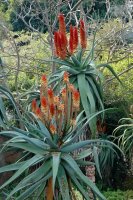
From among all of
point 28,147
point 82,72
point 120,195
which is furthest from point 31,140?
point 120,195

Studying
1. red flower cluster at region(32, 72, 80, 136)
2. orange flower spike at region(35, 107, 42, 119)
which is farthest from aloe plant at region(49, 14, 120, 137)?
orange flower spike at region(35, 107, 42, 119)

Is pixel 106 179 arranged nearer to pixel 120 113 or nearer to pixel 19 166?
pixel 120 113

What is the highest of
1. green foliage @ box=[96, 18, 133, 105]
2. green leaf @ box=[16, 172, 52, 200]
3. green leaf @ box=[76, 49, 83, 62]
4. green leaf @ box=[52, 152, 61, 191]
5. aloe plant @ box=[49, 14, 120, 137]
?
green foliage @ box=[96, 18, 133, 105]

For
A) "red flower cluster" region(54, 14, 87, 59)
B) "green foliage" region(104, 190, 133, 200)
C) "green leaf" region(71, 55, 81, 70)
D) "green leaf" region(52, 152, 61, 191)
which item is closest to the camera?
"green leaf" region(52, 152, 61, 191)

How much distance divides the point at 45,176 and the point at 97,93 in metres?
1.14

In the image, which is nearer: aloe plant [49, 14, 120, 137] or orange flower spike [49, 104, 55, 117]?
orange flower spike [49, 104, 55, 117]

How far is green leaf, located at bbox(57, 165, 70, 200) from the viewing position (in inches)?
124

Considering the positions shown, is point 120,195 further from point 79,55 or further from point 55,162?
point 55,162

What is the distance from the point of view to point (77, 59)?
13.7ft

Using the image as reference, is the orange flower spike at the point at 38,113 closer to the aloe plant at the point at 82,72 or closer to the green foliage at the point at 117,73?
the aloe plant at the point at 82,72

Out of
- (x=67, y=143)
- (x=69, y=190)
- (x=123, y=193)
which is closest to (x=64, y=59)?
(x=67, y=143)

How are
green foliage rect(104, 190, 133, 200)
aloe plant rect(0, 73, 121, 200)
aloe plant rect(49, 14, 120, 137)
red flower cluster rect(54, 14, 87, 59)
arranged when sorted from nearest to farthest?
aloe plant rect(0, 73, 121, 200)
red flower cluster rect(54, 14, 87, 59)
aloe plant rect(49, 14, 120, 137)
green foliage rect(104, 190, 133, 200)

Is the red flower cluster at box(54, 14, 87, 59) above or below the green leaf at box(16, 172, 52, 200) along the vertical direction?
above

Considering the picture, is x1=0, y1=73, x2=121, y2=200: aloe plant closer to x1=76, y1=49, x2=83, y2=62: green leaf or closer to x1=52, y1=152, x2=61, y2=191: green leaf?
x1=52, y1=152, x2=61, y2=191: green leaf
